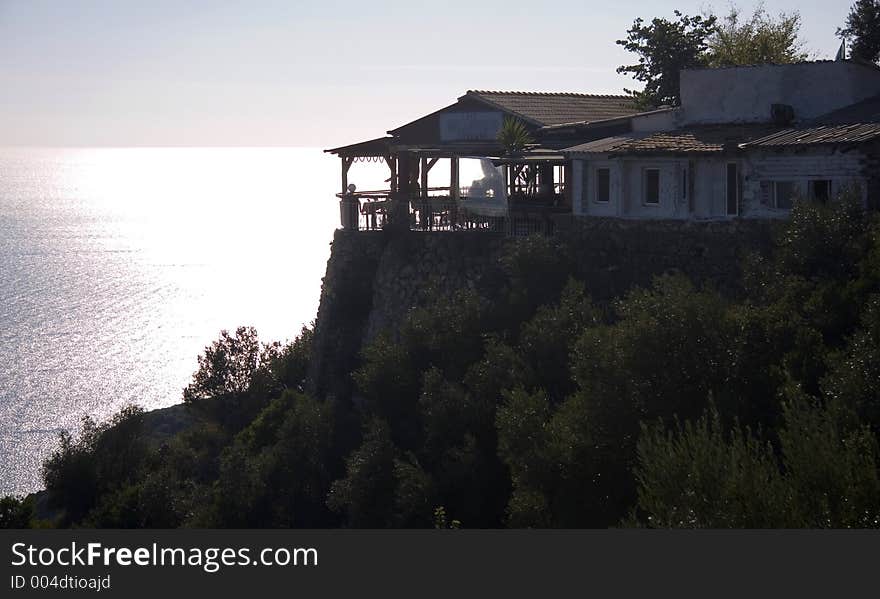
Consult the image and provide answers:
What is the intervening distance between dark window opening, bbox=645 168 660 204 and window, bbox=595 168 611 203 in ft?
4.09

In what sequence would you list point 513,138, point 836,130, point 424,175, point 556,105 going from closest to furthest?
1. point 836,130
2. point 513,138
3. point 424,175
4. point 556,105

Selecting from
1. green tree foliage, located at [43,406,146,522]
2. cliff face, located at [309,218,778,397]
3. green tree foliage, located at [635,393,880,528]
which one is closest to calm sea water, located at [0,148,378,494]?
green tree foliage, located at [43,406,146,522]

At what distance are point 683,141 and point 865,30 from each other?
28973 mm

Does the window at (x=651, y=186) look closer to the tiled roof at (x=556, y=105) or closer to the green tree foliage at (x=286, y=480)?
the tiled roof at (x=556, y=105)

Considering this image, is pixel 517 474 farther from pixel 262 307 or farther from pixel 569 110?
pixel 262 307

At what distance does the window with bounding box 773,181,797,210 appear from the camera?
29.1m

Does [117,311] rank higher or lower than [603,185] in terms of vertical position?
lower

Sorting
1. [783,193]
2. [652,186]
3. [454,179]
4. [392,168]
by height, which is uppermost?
[392,168]

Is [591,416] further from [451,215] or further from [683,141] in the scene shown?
[451,215]

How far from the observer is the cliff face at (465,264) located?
3031 cm

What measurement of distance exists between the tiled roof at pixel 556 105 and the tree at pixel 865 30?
13.9m

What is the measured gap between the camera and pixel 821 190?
2852cm

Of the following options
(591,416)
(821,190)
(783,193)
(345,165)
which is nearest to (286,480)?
(345,165)

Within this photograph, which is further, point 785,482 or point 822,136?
point 822,136
